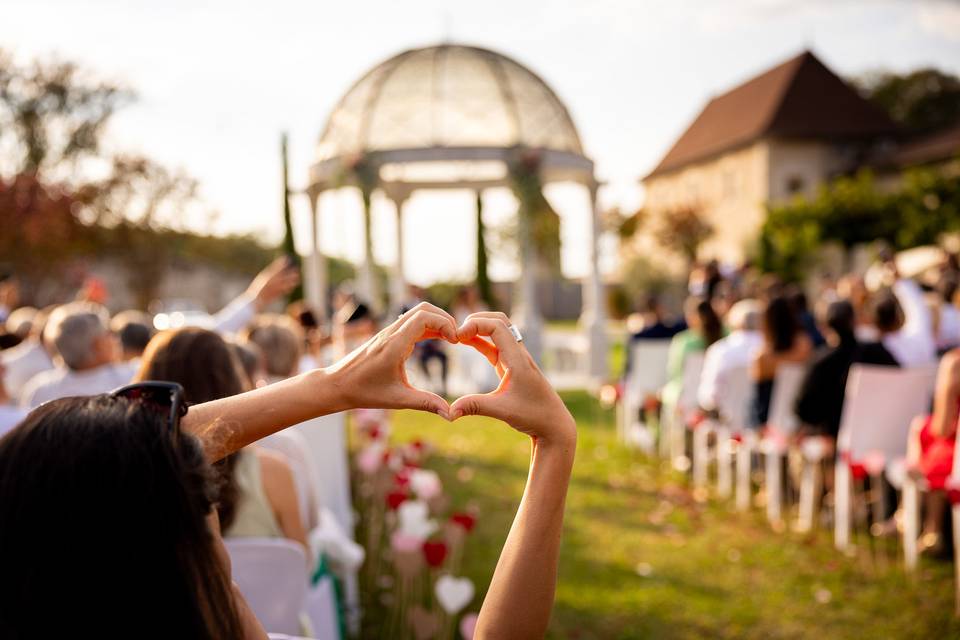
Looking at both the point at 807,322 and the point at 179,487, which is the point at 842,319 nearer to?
the point at 807,322

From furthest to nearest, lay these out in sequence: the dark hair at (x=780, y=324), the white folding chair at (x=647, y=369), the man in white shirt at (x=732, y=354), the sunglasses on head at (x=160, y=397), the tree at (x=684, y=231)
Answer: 1. the tree at (x=684, y=231)
2. the white folding chair at (x=647, y=369)
3. the man in white shirt at (x=732, y=354)
4. the dark hair at (x=780, y=324)
5. the sunglasses on head at (x=160, y=397)

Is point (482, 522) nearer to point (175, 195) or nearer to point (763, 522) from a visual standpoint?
point (763, 522)

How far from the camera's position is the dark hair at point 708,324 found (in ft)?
23.9

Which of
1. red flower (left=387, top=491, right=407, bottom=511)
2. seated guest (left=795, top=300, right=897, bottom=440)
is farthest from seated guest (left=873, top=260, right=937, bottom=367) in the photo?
red flower (left=387, top=491, right=407, bottom=511)

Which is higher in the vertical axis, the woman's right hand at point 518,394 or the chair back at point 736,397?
the woman's right hand at point 518,394

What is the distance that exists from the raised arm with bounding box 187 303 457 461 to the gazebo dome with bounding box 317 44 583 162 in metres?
13.4

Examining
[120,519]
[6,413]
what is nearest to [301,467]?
[6,413]

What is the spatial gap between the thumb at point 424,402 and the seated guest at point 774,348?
5.43m

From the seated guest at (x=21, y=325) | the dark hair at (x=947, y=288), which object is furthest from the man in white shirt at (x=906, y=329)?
the seated guest at (x=21, y=325)

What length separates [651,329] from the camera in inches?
347

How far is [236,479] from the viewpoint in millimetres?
2238

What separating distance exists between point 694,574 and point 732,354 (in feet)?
7.14

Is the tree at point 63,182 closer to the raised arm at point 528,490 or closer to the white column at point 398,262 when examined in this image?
the white column at point 398,262

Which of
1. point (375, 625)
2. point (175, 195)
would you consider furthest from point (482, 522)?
point (175, 195)
